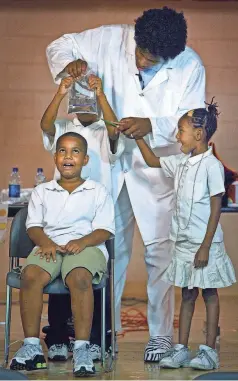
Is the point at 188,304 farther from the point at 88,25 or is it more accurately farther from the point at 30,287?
the point at 88,25

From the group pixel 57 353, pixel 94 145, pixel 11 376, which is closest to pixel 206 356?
pixel 57 353

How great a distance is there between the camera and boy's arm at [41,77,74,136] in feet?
16.2

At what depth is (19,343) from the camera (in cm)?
573

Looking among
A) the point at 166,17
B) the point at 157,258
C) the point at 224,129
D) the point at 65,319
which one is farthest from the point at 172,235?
the point at 224,129

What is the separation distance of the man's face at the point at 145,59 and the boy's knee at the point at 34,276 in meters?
1.21

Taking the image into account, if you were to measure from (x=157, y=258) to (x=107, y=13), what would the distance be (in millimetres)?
3364

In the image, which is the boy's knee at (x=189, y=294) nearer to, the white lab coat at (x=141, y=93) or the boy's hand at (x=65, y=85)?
the white lab coat at (x=141, y=93)

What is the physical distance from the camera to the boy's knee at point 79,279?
4578 millimetres

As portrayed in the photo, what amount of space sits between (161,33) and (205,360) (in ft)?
5.62

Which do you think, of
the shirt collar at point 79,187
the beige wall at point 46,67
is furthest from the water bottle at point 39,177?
the shirt collar at point 79,187

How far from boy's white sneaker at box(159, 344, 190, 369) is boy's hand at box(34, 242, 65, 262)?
79cm

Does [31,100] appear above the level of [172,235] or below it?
above

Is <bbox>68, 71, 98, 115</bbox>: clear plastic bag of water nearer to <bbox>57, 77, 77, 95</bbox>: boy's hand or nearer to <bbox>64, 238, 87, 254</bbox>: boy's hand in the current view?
<bbox>57, 77, 77, 95</bbox>: boy's hand

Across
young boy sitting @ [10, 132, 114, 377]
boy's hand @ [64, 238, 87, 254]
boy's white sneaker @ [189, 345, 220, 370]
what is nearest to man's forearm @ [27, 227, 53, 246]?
young boy sitting @ [10, 132, 114, 377]
